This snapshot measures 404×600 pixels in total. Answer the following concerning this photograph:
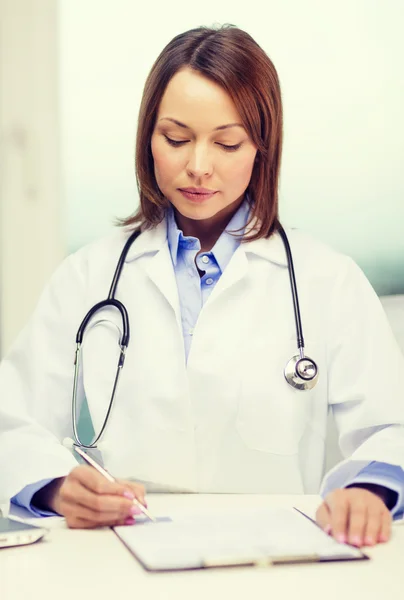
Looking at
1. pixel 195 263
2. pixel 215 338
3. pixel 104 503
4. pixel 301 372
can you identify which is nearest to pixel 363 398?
pixel 301 372

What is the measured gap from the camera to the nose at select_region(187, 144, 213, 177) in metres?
1.09

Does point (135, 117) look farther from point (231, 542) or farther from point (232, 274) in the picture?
point (231, 542)

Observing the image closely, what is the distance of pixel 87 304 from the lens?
123cm

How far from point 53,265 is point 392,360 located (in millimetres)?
1036

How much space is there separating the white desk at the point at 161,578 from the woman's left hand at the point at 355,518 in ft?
0.09

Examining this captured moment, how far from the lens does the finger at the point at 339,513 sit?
2.57 feet

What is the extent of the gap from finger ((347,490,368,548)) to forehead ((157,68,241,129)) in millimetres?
535

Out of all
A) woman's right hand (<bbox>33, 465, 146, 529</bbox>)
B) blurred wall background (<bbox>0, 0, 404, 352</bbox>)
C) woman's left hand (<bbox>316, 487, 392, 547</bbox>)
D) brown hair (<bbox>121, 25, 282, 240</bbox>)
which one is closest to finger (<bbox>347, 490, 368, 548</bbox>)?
woman's left hand (<bbox>316, 487, 392, 547</bbox>)

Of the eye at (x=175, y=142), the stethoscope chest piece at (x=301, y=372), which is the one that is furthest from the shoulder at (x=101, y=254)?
the stethoscope chest piece at (x=301, y=372)

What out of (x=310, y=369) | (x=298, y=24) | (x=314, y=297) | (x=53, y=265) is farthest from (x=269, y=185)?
(x=53, y=265)

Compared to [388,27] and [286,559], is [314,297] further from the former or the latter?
[388,27]

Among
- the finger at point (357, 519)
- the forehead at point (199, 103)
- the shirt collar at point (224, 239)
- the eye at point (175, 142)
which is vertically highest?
the forehead at point (199, 103)

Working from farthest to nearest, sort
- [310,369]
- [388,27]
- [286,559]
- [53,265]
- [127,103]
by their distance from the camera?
[53,265], [127,103], [388,27], [310,369], [286,559]

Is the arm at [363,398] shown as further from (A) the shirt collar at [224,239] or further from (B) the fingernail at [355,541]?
(A) the shirt collar at [224,239]
